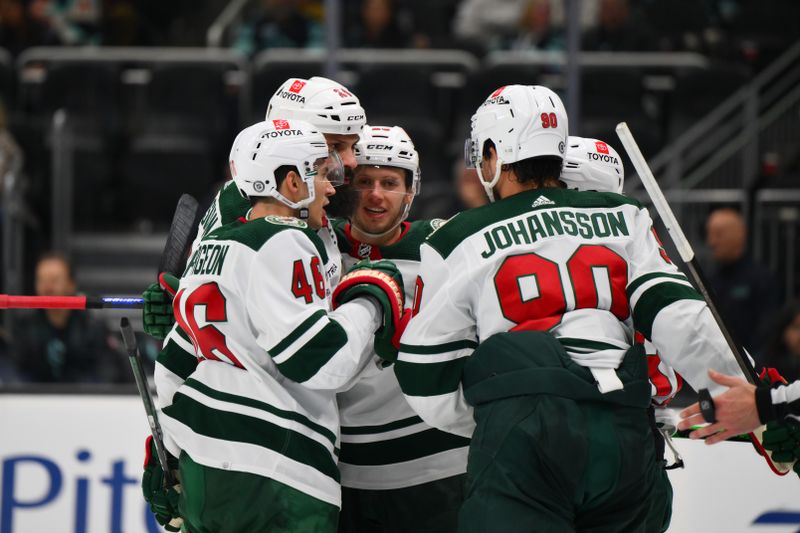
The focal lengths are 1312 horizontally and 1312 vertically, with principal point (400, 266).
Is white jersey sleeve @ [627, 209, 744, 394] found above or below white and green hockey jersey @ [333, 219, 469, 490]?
above

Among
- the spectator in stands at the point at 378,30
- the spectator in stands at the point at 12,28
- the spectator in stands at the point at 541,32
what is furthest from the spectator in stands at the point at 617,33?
the spectator in stands at the point at 12,28

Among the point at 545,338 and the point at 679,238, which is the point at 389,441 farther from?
the point at 679,238

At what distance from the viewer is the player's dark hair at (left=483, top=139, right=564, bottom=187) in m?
2.85

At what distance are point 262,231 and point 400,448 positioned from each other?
0.79 metres

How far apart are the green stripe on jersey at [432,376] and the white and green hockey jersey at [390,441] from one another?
0.48 m

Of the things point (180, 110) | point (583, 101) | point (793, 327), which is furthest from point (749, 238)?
point (180, 110)

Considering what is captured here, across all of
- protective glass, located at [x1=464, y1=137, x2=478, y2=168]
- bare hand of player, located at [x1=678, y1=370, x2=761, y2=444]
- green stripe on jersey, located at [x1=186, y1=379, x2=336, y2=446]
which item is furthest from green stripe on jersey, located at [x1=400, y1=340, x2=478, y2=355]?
bare hand of player, located at [x1=678, y1=370, x2=761, y2=444]

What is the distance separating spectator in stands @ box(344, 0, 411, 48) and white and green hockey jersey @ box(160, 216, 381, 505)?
17.6ft

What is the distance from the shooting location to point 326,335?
9.16 feet

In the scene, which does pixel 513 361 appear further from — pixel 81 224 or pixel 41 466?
pixel 81 224

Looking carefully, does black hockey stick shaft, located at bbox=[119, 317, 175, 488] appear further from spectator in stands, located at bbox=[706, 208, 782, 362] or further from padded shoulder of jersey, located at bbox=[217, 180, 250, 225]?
spectator in stands, located at bbox=[706, 208, 782, 362]

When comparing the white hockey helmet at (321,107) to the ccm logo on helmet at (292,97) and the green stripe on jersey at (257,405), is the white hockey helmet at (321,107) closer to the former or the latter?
the ccm logo on helmet at (292,97)

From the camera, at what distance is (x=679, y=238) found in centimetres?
286

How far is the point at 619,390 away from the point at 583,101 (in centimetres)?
516
